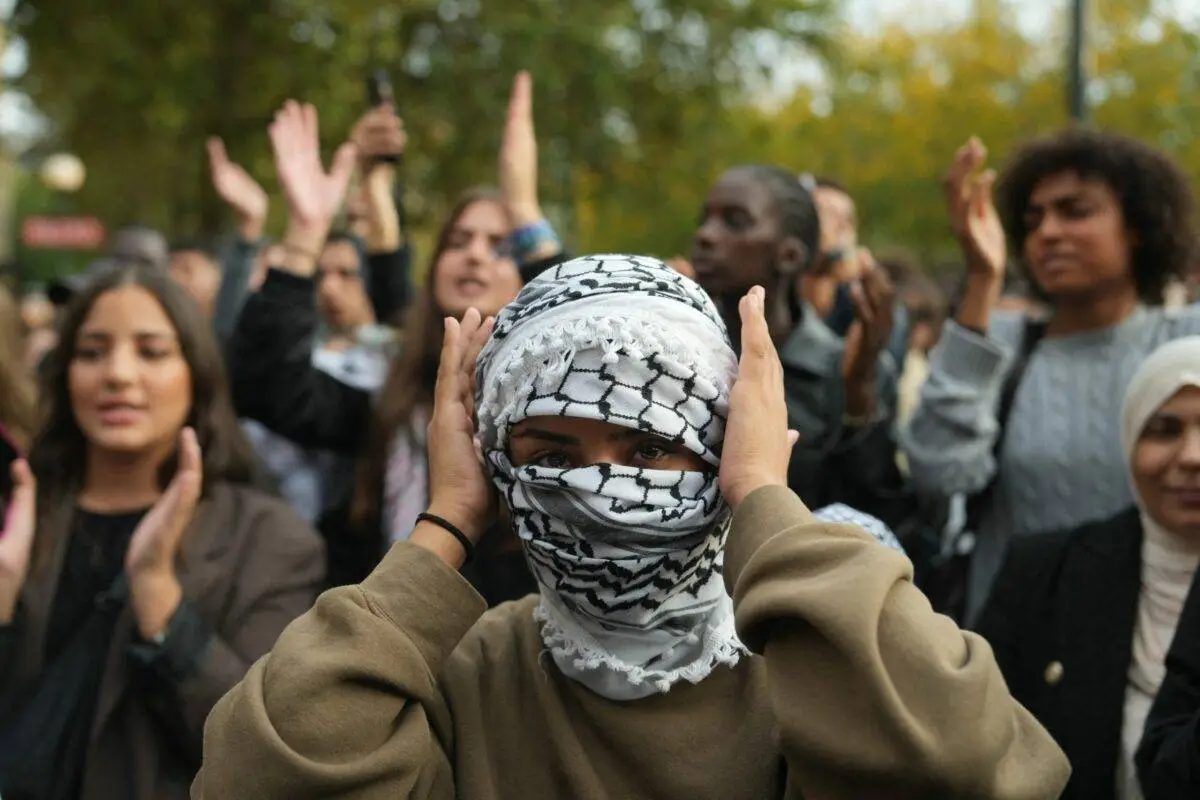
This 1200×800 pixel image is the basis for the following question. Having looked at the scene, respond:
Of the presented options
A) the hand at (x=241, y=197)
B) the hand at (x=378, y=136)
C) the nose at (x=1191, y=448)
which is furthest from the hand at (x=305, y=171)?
the nose at (x=1191, y=448)

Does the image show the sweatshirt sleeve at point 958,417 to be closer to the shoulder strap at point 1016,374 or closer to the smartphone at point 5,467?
the shoulder strap at point 1016,374

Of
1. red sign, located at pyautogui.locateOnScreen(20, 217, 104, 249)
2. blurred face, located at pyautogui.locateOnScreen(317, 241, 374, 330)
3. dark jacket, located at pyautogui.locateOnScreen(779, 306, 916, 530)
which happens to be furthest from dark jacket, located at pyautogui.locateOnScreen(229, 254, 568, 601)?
red sign, located at pyautogui.locateOnScreen(20, 217, 104, 249)

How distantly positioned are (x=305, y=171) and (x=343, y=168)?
221 millimetres

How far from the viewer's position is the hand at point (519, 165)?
4457mm

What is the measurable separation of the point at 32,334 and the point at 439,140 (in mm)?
7045

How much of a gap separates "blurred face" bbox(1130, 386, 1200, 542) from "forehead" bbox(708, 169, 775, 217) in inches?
60.9

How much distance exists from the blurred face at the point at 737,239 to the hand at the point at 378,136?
1.49 meters

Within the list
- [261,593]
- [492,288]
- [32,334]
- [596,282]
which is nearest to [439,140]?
[32,334]

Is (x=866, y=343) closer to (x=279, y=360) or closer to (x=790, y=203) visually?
(x=790, y=203)

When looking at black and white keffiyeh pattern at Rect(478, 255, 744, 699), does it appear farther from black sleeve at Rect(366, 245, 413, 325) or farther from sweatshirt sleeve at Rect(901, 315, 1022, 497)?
black sleeve at Rect(366, 245, 413, 325)

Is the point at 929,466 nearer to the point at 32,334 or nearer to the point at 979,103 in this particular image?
the point at 32,334

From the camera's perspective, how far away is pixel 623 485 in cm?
235

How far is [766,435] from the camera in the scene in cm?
233

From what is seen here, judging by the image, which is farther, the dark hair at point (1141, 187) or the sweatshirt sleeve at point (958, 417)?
the dark hair at point (1141, 187)
